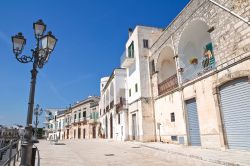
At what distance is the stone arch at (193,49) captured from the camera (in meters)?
14.2

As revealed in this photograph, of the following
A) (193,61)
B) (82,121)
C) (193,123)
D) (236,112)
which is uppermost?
(193,61)

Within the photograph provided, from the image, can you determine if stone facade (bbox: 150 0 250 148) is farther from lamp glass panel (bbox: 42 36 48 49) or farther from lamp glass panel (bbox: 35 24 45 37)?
lamp glass panel (bbox: 35 24 45 37)

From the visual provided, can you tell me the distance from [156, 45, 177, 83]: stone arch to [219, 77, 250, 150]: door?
8.71m

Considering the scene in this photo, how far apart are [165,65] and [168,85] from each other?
3.34 metres

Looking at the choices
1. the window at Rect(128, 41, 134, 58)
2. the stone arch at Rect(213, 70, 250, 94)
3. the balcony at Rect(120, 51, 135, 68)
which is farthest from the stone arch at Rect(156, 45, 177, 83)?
the stone arch at Rect(213, 70, 250, 94)

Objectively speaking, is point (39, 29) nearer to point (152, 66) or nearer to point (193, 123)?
point (193, 123)

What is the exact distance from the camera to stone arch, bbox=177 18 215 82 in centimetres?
1417

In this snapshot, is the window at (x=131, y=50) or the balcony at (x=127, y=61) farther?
the window at (x=131, y=50)

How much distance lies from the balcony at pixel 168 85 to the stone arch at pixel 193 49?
115cm

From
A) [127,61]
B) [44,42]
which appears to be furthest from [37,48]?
[127,61]

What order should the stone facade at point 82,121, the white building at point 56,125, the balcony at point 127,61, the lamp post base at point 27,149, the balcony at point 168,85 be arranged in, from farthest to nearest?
the white building at point 56,125
the stone facade at point 82,121
the balcony at point 127,61
the balcony at point 168,85
the lamp post base at point 27,149

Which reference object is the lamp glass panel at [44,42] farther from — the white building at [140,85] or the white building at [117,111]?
the white building at [117,111]

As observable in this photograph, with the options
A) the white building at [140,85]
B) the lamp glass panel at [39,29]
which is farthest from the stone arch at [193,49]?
the lamp glass panel at [39,29]

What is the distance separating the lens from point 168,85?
1670cm
